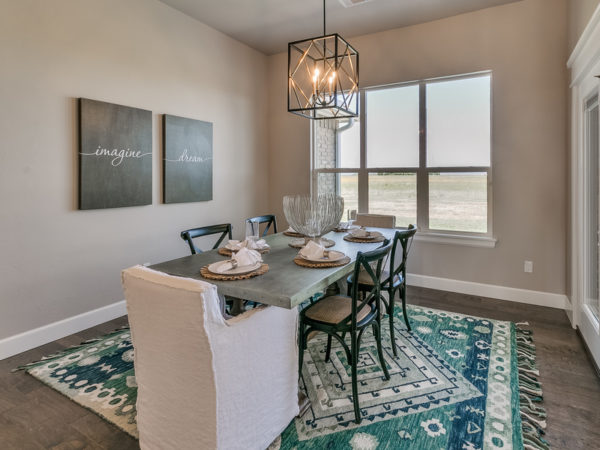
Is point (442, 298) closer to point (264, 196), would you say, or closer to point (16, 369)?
point (264, 196)

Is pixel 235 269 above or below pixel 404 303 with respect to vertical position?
above

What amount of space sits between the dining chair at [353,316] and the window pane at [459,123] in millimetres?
2385

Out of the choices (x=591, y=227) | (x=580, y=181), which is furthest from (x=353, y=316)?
(x=580, y=181)

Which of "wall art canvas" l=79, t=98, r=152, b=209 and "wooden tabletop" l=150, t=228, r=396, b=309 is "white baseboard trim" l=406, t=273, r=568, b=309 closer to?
"wooden tabletop" l=150, t=228, r=396, b=309

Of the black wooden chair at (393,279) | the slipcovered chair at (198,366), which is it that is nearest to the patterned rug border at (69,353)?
the slipcovered chair at (198,366)

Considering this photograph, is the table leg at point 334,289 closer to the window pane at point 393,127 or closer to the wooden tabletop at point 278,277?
the wooden tabletop at point 278,277

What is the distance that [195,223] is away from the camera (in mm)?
3977

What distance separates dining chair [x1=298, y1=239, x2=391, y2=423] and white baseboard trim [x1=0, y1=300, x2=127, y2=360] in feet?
6.75

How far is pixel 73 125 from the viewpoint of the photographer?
2.86m

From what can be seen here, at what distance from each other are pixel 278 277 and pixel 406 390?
1075mm

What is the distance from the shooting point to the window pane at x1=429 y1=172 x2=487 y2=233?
12.6 ft

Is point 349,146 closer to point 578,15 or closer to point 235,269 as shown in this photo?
point 578,15

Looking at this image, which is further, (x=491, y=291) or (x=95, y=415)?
(x=491, y=291)

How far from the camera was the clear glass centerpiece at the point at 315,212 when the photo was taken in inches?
89.6
